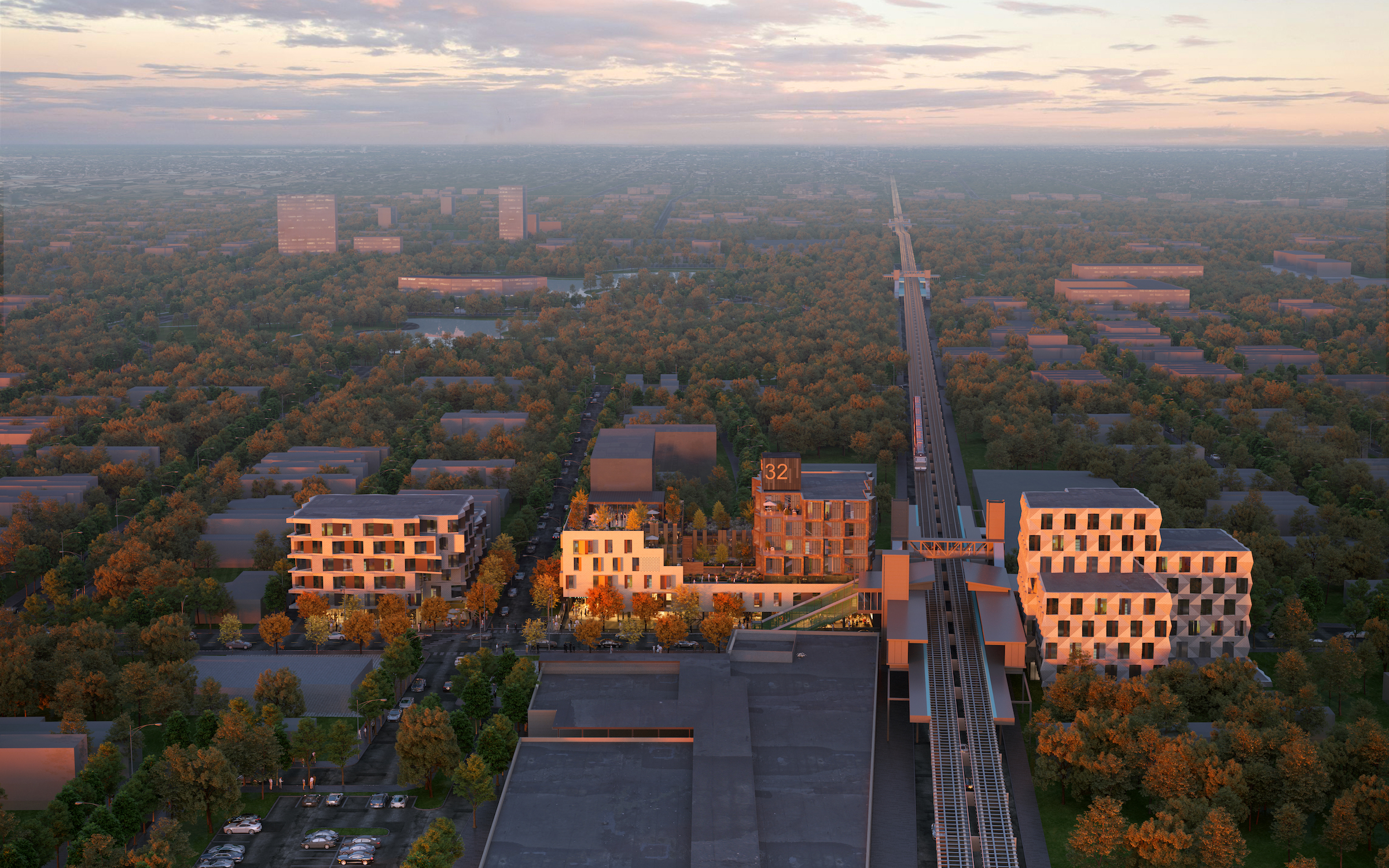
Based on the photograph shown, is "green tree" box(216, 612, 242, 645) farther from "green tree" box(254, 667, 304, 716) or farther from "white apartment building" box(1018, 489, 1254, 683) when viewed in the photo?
"white apartment building" box(1018, 489, 1254, 683)

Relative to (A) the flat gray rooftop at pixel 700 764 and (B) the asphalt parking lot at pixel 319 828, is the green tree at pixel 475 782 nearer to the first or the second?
(A) the flat gray rooftop at pixel 700 764

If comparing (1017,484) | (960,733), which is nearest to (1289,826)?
(960,733)

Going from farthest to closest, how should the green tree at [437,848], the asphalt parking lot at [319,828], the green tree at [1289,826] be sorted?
1. the asphalt parking lot at [319,828]
2. the green tree at [1289,826]
3. the green tree at [437,848]

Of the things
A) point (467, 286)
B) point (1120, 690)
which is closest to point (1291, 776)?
point (1120, 690)

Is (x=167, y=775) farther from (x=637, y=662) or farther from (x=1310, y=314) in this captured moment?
(x=1310, y=314)

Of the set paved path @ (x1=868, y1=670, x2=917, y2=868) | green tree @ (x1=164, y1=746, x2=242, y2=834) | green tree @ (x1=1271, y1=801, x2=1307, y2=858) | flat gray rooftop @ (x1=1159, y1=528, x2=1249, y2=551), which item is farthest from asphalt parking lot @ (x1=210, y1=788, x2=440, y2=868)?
flat gray rooftop @ (x1=1159, y1=528, x2=1249, y2=551)

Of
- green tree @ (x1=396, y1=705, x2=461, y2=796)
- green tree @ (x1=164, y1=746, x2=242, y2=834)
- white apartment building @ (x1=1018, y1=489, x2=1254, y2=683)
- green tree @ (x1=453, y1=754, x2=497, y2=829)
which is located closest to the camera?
green tree @ (x1=164, y1=746, x2=242, y2=834)

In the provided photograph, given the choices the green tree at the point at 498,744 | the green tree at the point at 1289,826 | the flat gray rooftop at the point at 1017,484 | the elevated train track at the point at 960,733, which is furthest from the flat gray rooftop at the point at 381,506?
the green tree at the point at 1289,826
